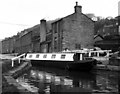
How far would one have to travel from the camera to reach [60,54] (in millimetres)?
30328

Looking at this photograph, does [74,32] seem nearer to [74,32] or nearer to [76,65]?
[74,32]

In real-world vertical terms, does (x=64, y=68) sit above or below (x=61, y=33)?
below

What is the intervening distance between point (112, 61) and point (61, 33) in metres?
16.1

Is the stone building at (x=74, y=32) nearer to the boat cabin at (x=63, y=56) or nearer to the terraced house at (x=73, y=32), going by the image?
the terraced house at (x=73, y=32)

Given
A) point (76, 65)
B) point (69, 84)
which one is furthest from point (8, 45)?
point (69, 84)

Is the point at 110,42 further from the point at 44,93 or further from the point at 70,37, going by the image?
the point at 44,93

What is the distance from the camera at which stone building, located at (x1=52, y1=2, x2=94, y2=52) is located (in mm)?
40719

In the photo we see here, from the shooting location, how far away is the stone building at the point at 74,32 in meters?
40.7

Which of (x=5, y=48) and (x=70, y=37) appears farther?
(x=5, y=48)

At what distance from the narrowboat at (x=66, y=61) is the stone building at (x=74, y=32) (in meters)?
6.52

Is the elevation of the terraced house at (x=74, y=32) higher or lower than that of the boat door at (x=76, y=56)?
higher

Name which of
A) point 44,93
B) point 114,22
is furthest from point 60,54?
point 114,22

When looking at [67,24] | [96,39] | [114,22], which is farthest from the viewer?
[114,22]

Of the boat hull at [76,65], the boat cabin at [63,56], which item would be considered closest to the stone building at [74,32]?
the boat cabin at [63,56]
